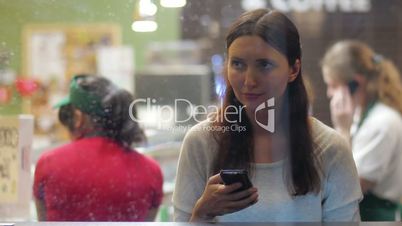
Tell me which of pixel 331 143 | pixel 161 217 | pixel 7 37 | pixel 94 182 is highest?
pixel 7 37

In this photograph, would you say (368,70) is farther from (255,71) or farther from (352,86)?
(255,71)

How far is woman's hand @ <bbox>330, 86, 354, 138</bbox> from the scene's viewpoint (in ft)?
4.80

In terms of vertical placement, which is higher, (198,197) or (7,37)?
(7,37)

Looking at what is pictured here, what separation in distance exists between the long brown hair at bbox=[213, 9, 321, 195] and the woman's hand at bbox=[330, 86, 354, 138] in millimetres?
140

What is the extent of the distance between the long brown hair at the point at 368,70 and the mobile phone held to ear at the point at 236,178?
0.78 meters

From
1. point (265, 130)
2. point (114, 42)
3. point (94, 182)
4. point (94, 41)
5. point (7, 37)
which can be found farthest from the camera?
point (94, 41)

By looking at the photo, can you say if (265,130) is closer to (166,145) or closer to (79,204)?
(166,145)

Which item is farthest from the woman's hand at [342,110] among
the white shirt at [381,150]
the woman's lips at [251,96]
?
the woman's lips at [251,96]

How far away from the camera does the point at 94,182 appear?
151 cm

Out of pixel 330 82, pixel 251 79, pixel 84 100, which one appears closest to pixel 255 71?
pixel 251 79

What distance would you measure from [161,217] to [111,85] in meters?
0.37

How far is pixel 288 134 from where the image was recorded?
129 centimetres

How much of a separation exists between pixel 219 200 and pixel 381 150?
34.9 inches

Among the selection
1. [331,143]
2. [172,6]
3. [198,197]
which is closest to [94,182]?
[198,197]
